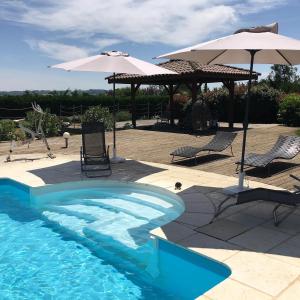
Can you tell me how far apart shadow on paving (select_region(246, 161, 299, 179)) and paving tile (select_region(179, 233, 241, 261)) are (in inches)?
152

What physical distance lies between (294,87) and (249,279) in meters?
26.8

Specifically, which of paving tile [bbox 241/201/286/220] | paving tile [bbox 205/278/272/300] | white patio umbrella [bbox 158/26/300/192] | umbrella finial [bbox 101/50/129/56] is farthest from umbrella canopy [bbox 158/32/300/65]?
paving tile [bbox 205/278/272/300]

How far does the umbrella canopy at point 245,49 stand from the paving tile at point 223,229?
267cm

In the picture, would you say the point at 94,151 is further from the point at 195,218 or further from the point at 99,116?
the point at 99,116

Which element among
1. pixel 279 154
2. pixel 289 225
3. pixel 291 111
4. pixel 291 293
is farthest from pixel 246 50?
pixel 291 111

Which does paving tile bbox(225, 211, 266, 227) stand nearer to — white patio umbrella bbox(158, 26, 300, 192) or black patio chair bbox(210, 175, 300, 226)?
black patio chair bbox(210, 175, 300, 226)

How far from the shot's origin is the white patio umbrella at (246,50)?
223 inches

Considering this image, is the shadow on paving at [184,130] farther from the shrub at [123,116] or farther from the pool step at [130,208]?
→ the pool step at [130,208]

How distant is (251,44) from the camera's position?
5.69 metres

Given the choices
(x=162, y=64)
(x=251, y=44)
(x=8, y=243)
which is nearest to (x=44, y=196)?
(x=8, y=243)

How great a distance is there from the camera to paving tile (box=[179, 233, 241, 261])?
457cm

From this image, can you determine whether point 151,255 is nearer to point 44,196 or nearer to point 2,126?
point 44,196

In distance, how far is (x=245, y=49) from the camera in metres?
5.69

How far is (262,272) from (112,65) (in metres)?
6.23
